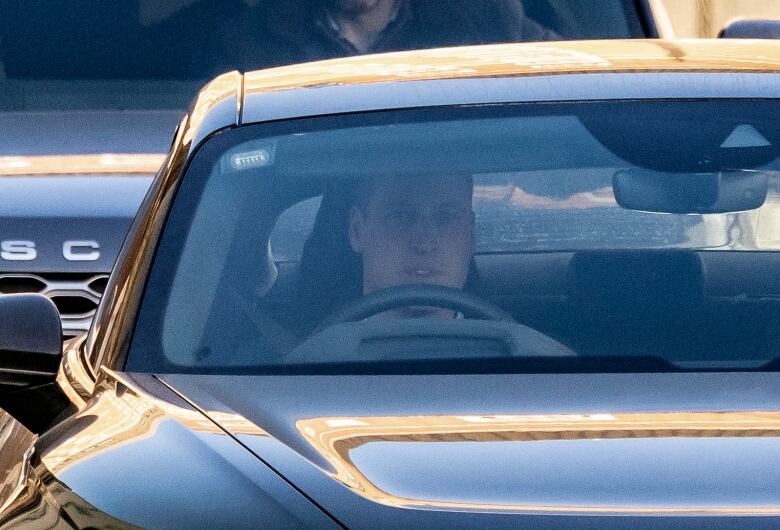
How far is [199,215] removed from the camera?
117 inches

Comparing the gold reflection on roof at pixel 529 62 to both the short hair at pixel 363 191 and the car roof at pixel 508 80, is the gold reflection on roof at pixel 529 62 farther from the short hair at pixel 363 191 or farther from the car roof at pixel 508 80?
the short hair at pixel 363 191

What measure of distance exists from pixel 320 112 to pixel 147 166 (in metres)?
2.01

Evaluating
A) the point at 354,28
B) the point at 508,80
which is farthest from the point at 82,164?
the point at 508,80

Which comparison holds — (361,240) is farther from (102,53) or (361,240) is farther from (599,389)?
(102,53)

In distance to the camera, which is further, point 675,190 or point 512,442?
point 675,190

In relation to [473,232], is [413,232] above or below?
below

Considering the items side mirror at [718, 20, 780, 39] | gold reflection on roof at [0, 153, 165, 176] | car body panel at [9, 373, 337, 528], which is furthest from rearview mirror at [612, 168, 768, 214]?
gold reflection on roof at [0, 153, 165, 176]

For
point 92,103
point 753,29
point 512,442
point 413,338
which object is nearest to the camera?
point 512,442

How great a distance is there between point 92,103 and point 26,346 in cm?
294

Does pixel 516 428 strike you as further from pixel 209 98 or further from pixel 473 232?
pixel 209 98

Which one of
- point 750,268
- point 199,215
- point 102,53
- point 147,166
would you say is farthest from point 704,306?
point 102,53

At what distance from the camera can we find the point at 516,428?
2312 mm

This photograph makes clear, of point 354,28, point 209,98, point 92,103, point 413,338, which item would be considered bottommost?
point 413,338

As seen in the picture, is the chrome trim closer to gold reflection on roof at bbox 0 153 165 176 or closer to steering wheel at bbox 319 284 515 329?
steering wheel at bbox 319 284 515 329
